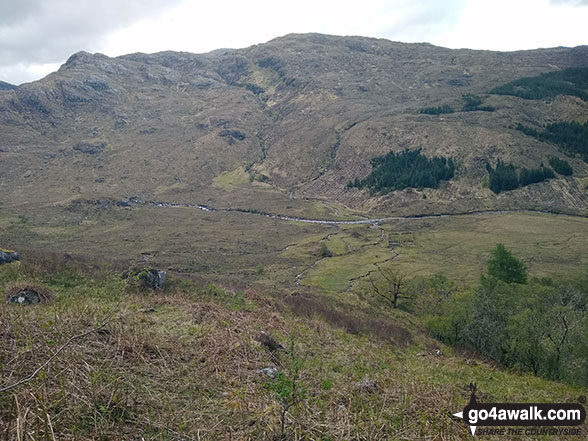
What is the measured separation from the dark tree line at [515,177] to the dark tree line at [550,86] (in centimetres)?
7199

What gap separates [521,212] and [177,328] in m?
116

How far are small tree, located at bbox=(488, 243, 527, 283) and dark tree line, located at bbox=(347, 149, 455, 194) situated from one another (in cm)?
7493

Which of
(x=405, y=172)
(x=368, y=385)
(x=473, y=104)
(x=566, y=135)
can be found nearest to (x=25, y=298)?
(x=368, y=385)

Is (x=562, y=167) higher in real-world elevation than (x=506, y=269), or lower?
higher

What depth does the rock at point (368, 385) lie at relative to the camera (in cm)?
848

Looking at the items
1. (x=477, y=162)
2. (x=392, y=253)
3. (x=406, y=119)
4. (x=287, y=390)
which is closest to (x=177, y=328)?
(x=287, y=390)

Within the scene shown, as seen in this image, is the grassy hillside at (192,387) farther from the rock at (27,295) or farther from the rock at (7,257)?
the rock at (7,257)

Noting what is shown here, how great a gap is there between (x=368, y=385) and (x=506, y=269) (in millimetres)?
48411

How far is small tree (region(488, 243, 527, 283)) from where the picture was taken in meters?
47.7

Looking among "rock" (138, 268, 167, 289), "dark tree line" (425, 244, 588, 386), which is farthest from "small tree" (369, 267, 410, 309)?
"rock" (138, 268, 167, 289)

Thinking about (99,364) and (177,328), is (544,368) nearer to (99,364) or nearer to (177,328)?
(177,328)

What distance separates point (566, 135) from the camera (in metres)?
132

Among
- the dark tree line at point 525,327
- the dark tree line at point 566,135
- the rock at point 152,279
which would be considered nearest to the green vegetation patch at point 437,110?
the dark tree line at point 566,135

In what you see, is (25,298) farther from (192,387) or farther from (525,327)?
(525,327)
